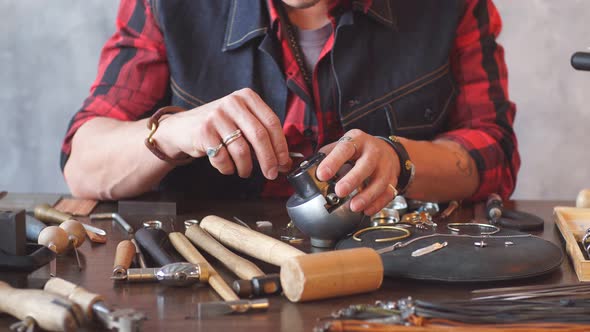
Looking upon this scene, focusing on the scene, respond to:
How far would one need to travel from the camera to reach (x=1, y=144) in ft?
8.54

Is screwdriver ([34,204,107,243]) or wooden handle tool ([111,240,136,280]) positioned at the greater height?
wooden handle tool ([111,240,136,280])

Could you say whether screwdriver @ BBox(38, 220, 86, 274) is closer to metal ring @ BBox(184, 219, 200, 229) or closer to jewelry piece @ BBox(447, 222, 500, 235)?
metal ring @ BBox(184, 219, 200, 229)

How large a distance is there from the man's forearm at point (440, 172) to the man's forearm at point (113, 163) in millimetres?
464

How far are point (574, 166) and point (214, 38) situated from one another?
5.12 ft

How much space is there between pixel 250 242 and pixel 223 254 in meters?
0.04

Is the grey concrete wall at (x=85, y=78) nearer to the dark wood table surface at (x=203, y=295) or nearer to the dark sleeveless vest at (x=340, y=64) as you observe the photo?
the dark sleeveless vest at (x=340, y=64)

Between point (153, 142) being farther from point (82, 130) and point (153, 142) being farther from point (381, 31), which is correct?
point (381, 31)

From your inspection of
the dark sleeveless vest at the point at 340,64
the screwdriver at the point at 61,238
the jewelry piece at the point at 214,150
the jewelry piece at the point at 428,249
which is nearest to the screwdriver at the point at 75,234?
the screwdriver at the point at 61,238

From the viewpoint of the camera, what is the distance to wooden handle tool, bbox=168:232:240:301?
940 mm

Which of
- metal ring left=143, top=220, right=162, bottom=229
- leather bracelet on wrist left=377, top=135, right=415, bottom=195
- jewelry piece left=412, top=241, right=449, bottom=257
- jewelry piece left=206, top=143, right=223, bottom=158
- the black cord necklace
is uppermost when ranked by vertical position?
the black cord necklace

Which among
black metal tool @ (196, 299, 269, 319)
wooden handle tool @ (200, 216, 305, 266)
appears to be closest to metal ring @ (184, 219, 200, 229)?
wooden handle tool @ (200, 216, 305, 266)

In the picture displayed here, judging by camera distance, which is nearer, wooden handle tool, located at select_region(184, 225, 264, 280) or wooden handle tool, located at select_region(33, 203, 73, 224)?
wooden handle tool, located at select_region(184, 225, 264, 280)

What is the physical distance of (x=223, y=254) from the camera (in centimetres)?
107

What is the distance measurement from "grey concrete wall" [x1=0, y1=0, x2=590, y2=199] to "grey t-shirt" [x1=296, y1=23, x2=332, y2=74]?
1.06 m
